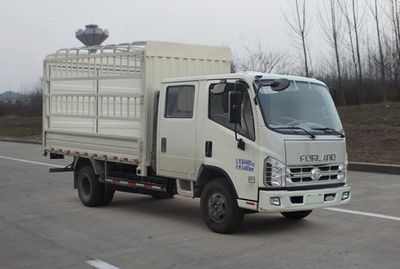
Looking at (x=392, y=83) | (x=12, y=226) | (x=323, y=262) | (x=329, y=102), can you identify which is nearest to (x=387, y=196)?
(x=329, y=102)

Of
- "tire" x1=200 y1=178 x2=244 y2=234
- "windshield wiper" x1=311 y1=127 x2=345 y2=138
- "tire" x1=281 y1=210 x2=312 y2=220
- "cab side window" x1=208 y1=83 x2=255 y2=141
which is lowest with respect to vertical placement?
"tire" x1=281 y1=210 x2=312 y2=220

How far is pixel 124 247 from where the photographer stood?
293 inches

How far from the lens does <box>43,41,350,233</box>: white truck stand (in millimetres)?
7668

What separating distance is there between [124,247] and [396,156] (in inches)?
424

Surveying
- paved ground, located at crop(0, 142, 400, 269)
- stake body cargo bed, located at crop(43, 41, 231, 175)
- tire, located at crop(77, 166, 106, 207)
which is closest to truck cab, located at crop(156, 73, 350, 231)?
paved ground, located at crop(0, 142, 400, 269)

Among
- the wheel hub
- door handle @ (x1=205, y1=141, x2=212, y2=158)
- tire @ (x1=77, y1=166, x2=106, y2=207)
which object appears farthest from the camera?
tire @ (x1=77, y1=166, x2=106, y2=207)

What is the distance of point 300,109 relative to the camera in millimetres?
8031

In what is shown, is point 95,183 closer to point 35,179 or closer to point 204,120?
point 204,120

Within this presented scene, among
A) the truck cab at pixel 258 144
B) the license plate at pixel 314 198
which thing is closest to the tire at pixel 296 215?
the truck cab at pixel 258 144

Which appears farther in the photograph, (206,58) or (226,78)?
(206,58)

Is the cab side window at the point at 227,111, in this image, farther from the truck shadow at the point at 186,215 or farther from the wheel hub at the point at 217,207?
the truck shadow at the point at 186,215

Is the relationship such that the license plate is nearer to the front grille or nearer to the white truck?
the white truck

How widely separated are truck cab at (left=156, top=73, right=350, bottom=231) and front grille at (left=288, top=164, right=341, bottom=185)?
0.5 inches

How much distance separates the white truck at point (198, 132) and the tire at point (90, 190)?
19 mm
